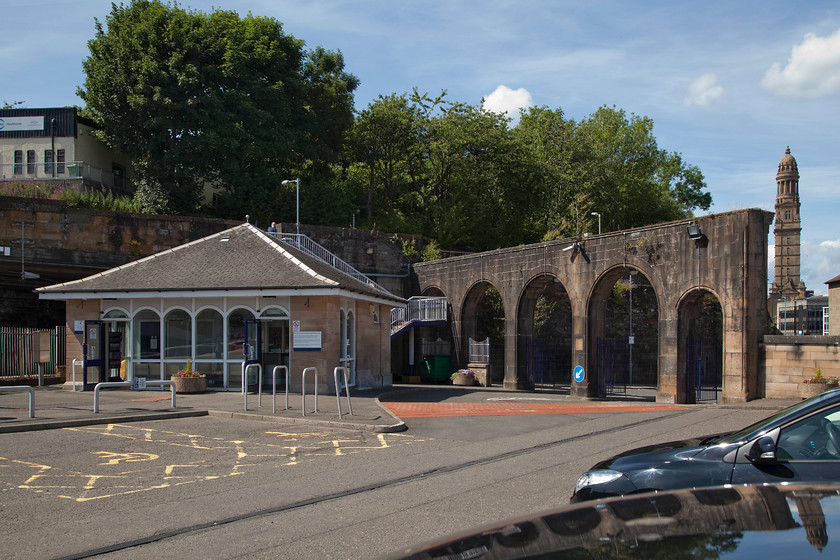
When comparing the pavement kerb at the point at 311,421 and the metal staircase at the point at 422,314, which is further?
the metal staircase at the point at 422,314

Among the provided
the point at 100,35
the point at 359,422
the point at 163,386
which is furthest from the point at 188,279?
the point at 100,35

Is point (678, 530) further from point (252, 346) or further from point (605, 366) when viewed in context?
point (605, 366)

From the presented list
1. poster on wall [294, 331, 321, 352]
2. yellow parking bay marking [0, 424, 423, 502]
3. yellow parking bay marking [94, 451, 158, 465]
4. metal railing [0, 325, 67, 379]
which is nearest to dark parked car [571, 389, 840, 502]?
yellow parking bay marking [0, 424, 423, 502]

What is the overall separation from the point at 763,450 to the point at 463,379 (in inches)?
1028

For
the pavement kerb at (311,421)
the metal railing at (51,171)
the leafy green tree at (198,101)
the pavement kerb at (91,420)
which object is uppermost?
the leafy green tree at (198,101)

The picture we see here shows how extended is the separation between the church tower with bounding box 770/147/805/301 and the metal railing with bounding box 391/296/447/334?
106174 mm

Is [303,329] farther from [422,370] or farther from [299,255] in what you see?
[422,370]

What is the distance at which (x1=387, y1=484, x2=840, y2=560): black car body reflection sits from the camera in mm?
2385

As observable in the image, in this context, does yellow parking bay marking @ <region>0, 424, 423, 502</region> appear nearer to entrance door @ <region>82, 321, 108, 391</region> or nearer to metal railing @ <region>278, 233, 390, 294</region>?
entrance door @ <region>82, 321, 108, 391</region>

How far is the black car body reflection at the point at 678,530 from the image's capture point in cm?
238

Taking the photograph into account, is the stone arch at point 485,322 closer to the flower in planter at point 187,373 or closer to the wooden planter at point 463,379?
the wooden planter at point 463,379

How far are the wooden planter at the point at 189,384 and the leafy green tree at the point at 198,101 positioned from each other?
70.7 feet

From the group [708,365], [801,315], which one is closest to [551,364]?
[708,365]

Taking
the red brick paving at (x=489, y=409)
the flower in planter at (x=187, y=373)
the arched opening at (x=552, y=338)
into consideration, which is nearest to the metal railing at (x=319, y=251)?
the arched opening at (x=552, y=338)
